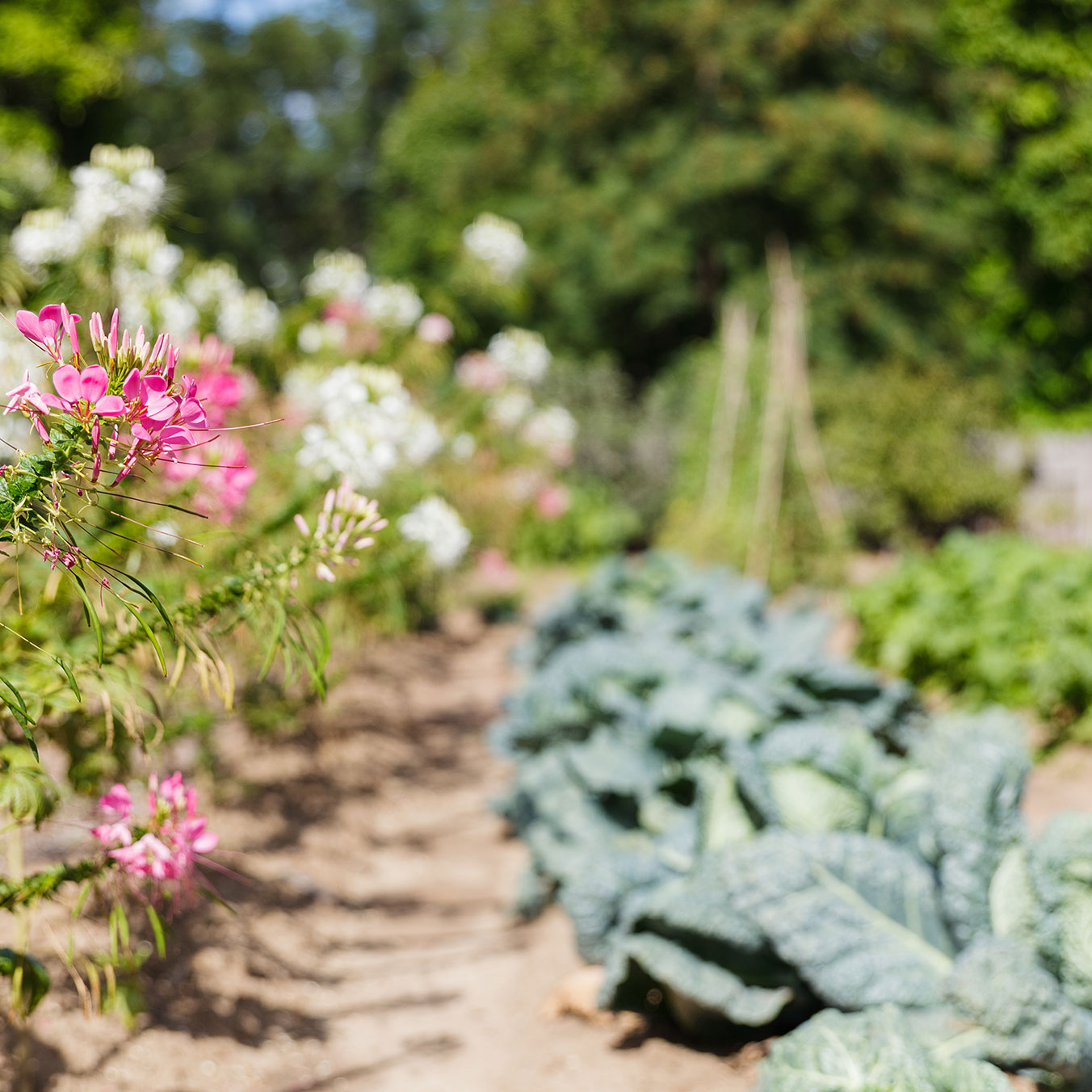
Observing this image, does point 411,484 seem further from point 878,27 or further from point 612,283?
point 878,27

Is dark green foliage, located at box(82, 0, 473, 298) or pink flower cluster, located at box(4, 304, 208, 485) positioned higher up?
dark green foliage, located at box(82, 0, 473, 298)

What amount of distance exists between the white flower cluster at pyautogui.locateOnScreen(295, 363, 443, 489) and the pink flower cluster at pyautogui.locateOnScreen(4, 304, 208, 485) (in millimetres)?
1354

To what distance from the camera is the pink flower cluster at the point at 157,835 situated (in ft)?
5.27

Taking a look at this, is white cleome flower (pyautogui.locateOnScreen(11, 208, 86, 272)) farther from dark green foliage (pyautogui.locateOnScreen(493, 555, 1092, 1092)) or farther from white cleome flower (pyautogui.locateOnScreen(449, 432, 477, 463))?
dark green foliage (pyautogui.locateOnScreen(493, 555, 1092, 1092))

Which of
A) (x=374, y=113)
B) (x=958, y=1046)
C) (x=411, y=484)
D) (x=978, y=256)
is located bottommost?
(x=958, y=1046)

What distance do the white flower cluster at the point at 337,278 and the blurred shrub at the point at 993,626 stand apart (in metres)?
A: 3.01

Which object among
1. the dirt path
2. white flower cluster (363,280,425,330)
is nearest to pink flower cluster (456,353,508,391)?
white flower cluster (363,280,425,330)

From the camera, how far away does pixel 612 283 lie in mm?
12930

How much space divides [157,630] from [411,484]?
1.86 meters

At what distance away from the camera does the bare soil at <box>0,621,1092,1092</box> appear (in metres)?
2.37

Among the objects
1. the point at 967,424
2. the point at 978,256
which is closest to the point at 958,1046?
the point at 967,424

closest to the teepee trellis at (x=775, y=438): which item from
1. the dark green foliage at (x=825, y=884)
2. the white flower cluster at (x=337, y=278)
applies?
the white flower cluster at (x=337, y=278)

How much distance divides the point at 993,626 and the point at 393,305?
3.02 metres

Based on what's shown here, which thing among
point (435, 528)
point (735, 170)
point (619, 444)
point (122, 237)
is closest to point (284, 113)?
point (735, 170)
